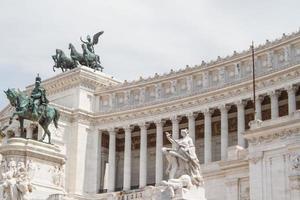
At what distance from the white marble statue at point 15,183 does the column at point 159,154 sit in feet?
101

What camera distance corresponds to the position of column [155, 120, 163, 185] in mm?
71062

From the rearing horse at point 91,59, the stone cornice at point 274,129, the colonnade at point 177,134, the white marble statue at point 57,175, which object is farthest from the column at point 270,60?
the white marble statue at point 57,175

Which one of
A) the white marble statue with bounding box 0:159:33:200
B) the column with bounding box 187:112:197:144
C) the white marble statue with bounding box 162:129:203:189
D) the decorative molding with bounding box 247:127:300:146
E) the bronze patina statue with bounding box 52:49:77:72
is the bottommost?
the white marble statue with bounding box 162:129:203:189

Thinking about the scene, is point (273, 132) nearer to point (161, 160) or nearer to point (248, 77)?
point (248, 77)

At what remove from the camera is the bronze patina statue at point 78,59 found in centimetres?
8250

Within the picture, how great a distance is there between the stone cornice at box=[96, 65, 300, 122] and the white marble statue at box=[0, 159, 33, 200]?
3052 cm

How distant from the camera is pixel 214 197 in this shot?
159 ft

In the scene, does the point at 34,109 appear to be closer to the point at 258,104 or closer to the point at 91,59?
the point at 258,104

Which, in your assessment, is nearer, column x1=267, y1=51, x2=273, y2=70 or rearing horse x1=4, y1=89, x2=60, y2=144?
rearing horse x1=4, y1=89, x2=60, y2=144

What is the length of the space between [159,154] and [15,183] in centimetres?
3346

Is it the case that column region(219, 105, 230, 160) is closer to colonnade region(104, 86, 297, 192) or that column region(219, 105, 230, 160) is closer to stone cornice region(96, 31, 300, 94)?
colonnade region(104, 86, 297, 192)

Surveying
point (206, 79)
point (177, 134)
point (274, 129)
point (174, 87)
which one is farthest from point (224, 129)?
point (274, 129)

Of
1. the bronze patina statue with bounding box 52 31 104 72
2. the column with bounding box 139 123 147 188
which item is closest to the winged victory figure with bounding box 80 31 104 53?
the bronze patina statue with bounding box 52 31 104 72

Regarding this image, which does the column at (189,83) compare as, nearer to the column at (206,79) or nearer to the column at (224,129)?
the column at (206,79)
